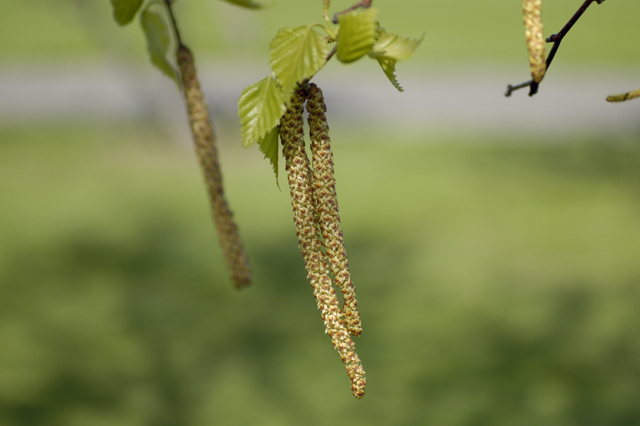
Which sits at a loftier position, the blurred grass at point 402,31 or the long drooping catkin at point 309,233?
the long drooping catkin at point 309,233

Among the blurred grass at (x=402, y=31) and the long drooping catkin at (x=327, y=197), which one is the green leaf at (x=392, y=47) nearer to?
the long drooping catkin at (x=327, y=197)

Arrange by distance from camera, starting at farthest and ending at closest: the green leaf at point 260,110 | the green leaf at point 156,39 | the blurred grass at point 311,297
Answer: the blurred grass at point 311,297, the green leaf at point 156,39, the green leaf at point 260,110

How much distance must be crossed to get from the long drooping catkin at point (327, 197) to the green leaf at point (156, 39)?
1.82 ft

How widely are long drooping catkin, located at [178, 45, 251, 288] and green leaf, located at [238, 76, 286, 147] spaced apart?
361 mm

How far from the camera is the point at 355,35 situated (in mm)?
1175

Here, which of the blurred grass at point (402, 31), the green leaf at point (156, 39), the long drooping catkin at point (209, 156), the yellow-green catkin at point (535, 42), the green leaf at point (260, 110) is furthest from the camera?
the blurred grass at point (402, 31)

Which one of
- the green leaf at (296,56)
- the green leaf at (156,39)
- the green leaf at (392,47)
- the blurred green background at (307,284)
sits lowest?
the blurred green background at (307,284)

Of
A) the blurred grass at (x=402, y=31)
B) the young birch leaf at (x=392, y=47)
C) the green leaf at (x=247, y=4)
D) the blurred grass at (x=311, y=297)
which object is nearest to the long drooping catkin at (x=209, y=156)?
the green leaf at (x=247, y=4)

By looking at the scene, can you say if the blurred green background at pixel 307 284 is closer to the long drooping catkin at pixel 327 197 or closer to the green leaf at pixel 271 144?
the long drooping catkin at pixel 327 197

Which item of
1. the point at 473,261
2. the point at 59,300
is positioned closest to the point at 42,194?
the point at 59,300

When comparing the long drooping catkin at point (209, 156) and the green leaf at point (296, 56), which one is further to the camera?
the long drooping catkin at point (209, 156)

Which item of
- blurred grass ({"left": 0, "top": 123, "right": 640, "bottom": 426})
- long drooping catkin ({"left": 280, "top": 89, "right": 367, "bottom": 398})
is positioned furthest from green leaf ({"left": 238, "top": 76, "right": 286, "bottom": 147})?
blurred grass ({"left": 0, "top": 123, "right": 640, "bottom": 426})

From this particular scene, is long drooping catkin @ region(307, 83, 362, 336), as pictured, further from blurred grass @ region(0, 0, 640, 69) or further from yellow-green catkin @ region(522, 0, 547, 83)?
blurred grass @ region(0, 0, 640, 69)

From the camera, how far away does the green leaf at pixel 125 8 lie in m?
1.44
